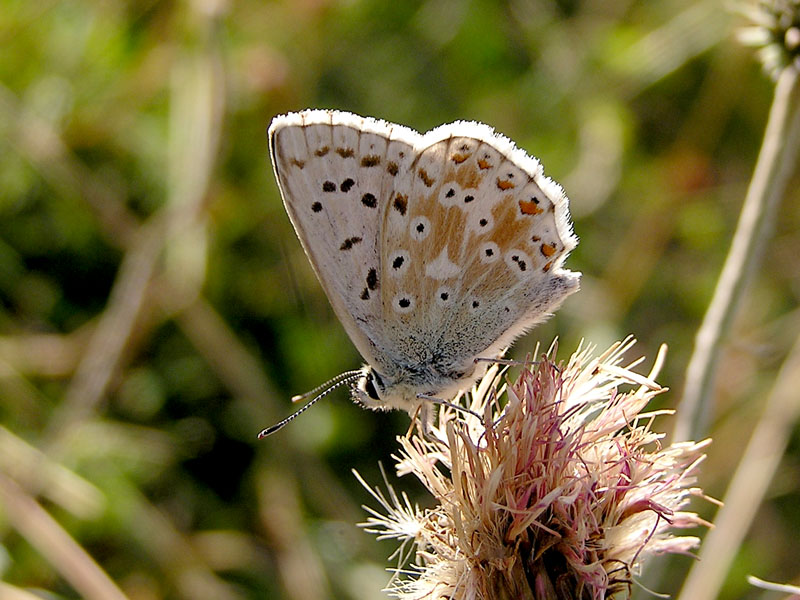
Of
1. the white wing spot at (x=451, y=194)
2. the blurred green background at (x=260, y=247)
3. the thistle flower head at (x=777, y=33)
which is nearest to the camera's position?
the thistle flower head at (x=777, y=33)

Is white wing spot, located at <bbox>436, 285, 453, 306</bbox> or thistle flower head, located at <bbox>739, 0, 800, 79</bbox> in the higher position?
thistle flower head, located at <bbox>739, 0, 800, 79</bbox>

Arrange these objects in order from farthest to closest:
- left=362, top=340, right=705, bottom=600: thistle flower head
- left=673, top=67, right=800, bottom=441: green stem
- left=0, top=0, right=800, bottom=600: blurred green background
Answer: left=0, top=0, right=800, bottom=600: blurred green background < left=673, top=67, right=800, bottom=441: green stem < left=362, top=340, right=705, bottom=600: thistle flower head

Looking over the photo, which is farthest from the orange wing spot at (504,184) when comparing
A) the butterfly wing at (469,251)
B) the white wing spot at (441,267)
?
the white wing spot at (441,267)

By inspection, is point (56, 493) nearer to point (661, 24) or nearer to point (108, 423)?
point (108, 423)

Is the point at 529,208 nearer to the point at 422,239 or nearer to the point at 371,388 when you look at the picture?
the point at 422,239

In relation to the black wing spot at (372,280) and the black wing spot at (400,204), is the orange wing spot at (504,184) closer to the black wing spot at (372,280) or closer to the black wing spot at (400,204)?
the black wing spot at (400,204)

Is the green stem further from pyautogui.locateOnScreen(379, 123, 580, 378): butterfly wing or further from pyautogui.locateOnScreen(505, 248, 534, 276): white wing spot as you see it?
pyautogui.locateOnScreen(505, 248, 534, 276): white wing spot

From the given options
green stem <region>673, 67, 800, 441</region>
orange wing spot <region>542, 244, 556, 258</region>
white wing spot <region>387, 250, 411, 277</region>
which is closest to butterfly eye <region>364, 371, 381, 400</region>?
white wing spot <region>387, 250, 411, 277</region>
